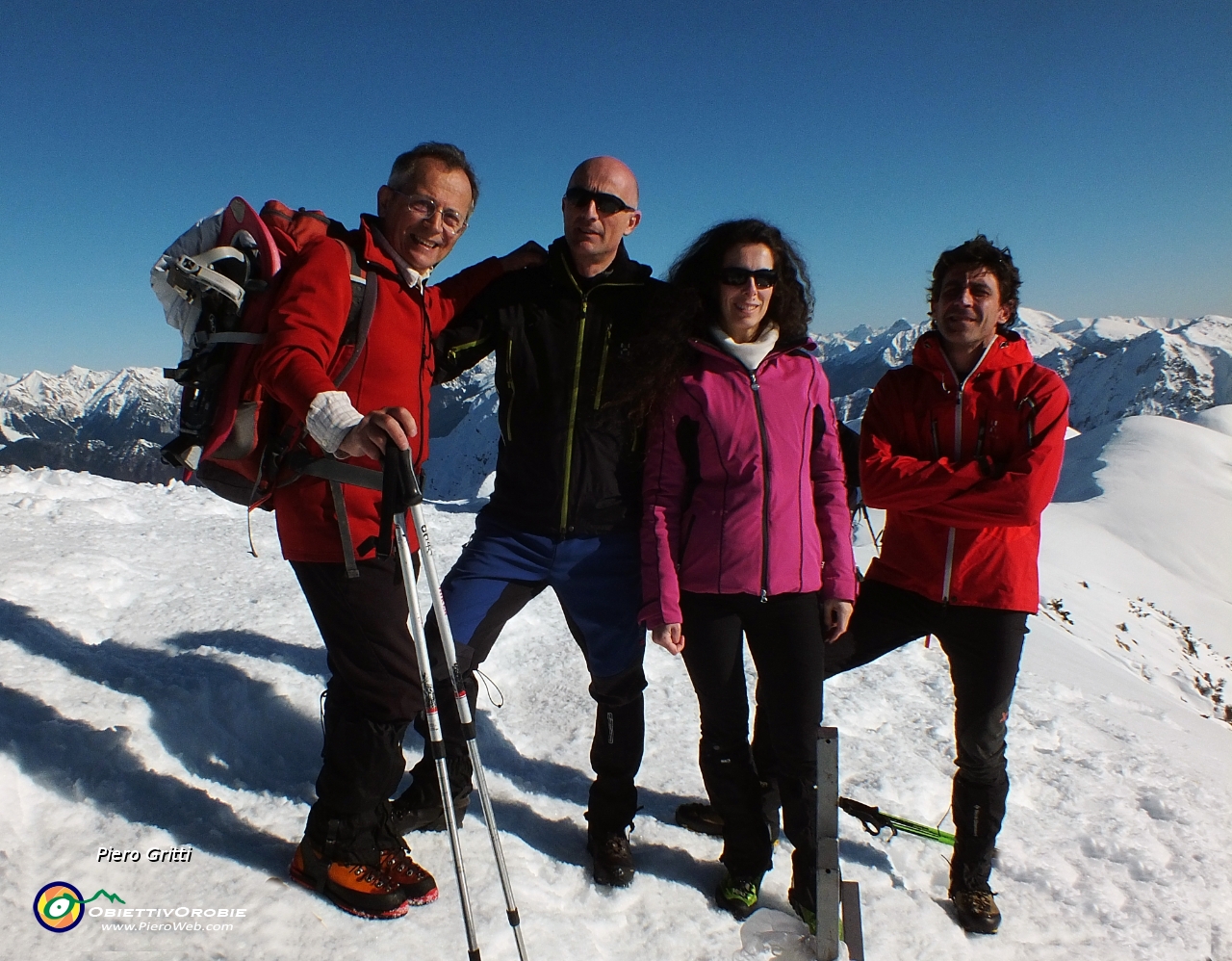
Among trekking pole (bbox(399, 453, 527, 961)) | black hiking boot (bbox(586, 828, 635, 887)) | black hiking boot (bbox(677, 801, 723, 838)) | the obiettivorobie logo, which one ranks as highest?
trekking pole (bbox(399, 453, 527, 961))

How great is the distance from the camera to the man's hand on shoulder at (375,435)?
244 cm

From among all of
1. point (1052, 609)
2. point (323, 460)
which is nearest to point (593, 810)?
point (323, 460)

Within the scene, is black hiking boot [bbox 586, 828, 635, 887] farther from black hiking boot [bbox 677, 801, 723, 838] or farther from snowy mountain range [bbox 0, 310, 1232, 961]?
black hiking boot [bbox 677, 801, 723, 838]

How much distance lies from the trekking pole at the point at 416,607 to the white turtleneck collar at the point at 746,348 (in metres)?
1.71

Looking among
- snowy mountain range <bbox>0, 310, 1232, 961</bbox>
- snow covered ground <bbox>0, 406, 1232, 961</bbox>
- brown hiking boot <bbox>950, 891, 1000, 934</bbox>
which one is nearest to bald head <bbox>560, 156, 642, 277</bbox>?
snowy mountain range <bbox>0, 310, 1232, 961</bbox>

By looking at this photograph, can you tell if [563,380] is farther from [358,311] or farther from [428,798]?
[428,798]

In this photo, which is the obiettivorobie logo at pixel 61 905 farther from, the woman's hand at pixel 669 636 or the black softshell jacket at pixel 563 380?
the woman's hand at pixel 669 636

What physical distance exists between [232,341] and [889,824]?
4404 millimetres

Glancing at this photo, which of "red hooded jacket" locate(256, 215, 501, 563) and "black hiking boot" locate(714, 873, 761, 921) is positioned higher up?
"red hooded jacket" locate(256, 215, 501, 563)

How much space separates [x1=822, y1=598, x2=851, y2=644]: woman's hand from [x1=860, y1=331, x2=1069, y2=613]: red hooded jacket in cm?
55

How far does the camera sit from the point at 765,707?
11.4 ft

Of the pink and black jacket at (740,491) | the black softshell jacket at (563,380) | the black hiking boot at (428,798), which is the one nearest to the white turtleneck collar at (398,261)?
the black softshell jacket at (563,380)

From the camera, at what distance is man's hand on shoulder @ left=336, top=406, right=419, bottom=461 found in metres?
2.44

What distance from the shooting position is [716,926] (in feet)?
11.3
